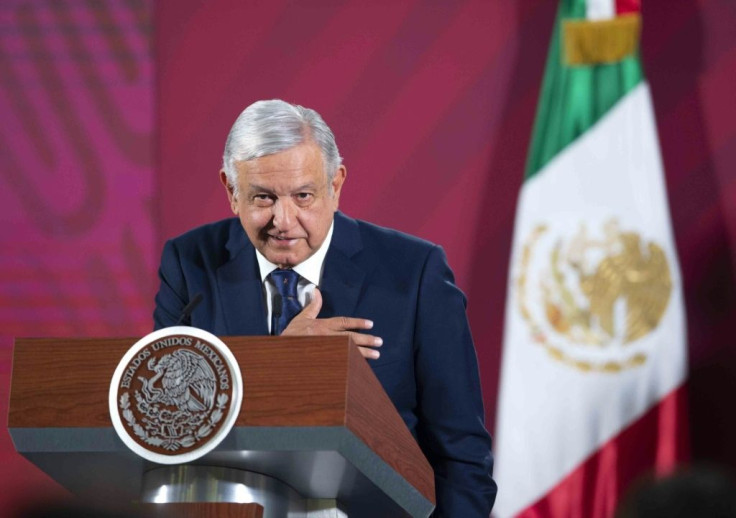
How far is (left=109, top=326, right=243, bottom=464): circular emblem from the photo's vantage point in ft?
4.40

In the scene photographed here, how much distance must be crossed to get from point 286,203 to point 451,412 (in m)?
0.47

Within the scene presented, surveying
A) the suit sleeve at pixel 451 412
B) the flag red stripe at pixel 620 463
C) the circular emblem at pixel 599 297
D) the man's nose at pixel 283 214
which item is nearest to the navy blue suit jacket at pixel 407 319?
the suit sleeve at pixel 451 412

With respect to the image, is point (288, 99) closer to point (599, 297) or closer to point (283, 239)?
point (599, 297)

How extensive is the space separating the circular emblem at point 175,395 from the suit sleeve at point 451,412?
24.0 inches

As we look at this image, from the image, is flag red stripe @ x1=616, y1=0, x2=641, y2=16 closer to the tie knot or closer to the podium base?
the tie knot

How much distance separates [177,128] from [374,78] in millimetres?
736

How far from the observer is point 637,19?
3.46m

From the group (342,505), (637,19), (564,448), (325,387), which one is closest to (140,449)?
(325,387)

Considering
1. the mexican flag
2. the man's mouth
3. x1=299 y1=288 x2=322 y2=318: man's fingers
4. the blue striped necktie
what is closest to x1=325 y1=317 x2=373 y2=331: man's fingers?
x1=299 y1=288 x2=322 y2=318: man's fingers

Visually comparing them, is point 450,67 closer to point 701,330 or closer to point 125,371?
point 701,330

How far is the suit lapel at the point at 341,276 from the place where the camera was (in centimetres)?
192

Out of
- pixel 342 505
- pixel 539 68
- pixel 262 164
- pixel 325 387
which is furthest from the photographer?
pixel 539 68

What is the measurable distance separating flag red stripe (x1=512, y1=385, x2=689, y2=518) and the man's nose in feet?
6.03

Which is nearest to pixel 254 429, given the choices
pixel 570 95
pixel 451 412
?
pixel 451 412
